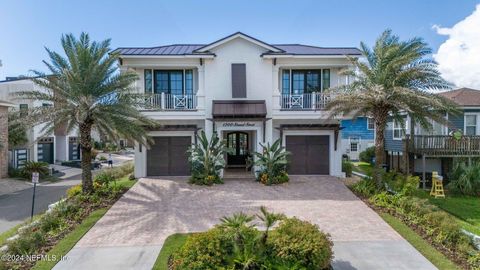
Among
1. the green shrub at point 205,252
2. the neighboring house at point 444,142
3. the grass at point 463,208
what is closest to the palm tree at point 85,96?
the green shrub at point 205,252

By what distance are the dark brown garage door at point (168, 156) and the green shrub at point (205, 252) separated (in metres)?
12.0

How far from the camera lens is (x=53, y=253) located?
8.10m

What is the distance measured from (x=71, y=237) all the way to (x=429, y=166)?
72.7 ft

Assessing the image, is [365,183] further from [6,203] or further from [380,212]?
[6,203]

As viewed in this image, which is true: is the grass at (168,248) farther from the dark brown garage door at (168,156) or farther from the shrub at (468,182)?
the shrub at (468,182)

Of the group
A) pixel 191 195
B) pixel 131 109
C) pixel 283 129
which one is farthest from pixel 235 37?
pixel 191 195

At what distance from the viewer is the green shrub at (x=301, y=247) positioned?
6.52 metres

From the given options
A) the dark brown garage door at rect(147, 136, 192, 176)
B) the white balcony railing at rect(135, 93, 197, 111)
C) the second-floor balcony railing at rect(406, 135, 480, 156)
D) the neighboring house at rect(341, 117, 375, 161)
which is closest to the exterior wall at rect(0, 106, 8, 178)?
the dark brown garage door at rect(147, 136, 192, 176)

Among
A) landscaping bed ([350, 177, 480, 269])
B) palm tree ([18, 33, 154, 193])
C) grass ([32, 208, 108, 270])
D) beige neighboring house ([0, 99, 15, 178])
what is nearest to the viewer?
grass ([32, 208, 108, 270])

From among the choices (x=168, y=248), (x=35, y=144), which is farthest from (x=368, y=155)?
(x=35, y=144)

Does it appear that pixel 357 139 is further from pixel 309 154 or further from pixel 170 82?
pixel 170 82

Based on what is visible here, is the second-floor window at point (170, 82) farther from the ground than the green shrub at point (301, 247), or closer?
farther from the ground

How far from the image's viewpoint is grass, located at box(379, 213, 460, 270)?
755cm

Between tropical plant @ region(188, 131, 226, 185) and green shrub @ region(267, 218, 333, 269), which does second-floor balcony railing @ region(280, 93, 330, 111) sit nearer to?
tropical plant @ region(188, 131, 226, 185)
